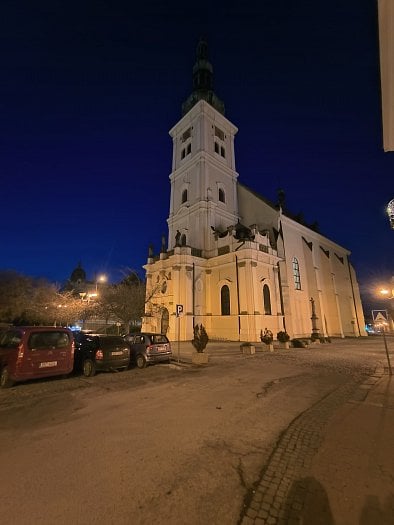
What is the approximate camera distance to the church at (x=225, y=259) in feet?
79.1

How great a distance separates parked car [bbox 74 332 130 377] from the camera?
959 centimetres

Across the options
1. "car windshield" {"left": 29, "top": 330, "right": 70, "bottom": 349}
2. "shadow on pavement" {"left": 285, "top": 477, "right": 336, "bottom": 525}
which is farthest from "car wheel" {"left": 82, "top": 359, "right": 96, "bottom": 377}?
"shadow on pavement" {"left": 285, "top": 477, "right": 336, "bottom": 525}

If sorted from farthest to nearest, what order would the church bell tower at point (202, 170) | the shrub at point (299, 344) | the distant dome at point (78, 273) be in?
the distant dome at point (78, 273) → the church bell tower at point (202, 170) → the shrub at point (299, 344)

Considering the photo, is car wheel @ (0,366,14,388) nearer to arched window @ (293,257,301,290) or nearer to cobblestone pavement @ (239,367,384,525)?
cobblestone pavement @ (239,367,384,525)

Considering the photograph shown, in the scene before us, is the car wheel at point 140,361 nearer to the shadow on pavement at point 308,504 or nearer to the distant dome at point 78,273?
the shadow on pavement at point 308,504

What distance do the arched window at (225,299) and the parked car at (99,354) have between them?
1523 cm

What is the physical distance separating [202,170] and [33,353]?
2625cm

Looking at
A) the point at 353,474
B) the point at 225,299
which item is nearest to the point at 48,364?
the point at 353,474

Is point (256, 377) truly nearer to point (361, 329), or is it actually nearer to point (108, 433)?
point (108, 433)

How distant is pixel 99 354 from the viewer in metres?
9.64

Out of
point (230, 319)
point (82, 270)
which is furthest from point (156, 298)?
point (82, 270)

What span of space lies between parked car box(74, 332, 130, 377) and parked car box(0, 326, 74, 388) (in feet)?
3.40

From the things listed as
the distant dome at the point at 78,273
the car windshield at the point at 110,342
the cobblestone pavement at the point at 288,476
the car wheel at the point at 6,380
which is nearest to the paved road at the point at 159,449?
the cobblestone pavement at the point at 288,476

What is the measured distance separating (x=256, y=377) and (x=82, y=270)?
92.9 meters
